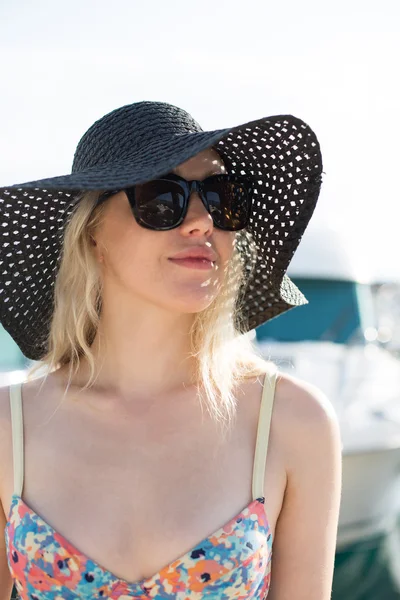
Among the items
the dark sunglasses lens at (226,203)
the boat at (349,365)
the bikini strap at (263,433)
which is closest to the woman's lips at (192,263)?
the dark sunglasses lens at (226,203)

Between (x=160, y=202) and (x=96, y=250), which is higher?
(x=160, y=202)

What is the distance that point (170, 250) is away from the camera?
1790 millimetres

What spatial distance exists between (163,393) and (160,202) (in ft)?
1.85

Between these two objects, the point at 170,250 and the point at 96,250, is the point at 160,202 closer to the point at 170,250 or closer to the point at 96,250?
the point at 170,250

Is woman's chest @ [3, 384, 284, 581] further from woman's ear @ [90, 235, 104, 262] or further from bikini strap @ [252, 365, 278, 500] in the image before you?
woman's ear @ [90, 235, 104, 262]

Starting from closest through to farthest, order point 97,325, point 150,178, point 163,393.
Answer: point 150,178 → point 163,393 → point 97,325

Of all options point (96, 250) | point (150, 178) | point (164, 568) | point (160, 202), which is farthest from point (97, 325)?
point (164, 568)

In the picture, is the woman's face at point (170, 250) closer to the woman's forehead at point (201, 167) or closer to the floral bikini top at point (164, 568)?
the woman's forehead at point (201, 167)

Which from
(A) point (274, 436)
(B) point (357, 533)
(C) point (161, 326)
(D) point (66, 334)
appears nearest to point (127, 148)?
(C) point (161, 326)

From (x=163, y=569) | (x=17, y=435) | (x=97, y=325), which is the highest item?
A: (x=97, y=325)

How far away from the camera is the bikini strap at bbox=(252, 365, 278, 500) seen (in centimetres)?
175

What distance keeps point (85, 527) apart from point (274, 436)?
0.52 metres

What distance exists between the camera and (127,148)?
5.95ft

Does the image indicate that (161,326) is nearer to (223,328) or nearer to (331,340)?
(223,328)
